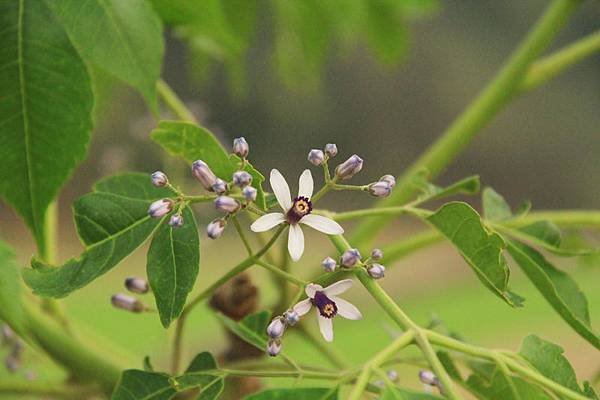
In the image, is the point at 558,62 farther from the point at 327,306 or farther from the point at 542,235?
the point at 327,306

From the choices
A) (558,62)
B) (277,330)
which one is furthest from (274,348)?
(558,62)

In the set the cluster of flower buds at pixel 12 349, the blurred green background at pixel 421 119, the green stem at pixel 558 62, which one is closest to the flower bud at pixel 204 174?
the cluster of flower buds at pixel 12 349

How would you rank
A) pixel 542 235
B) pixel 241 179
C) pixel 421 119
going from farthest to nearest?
pixel 421 119, pixel 542 235, pixel 241 179

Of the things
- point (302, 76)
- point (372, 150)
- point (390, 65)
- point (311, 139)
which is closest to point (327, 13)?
point (390, 65)

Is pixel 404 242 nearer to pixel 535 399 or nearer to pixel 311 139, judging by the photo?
pixel 535 399

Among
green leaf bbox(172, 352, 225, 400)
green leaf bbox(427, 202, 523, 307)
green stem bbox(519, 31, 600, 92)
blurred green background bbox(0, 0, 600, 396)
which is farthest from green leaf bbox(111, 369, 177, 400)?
blurred green background bbox(0, 0, 600, 396)

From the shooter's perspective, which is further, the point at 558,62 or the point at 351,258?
the point at 558,62

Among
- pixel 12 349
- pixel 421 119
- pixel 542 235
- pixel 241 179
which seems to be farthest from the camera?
pixel 421 119
